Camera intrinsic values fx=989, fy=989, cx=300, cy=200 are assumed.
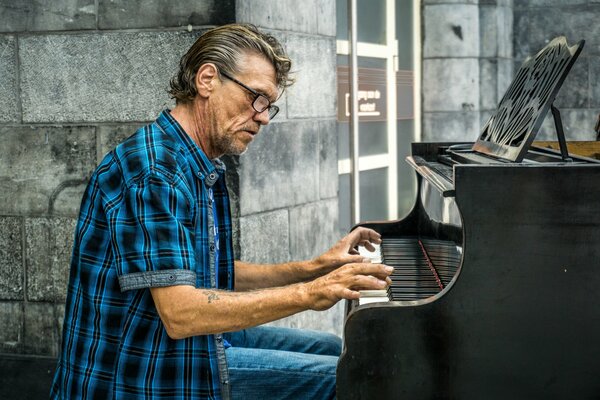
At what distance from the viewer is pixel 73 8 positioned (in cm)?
466

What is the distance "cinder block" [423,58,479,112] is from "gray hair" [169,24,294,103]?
7.53m

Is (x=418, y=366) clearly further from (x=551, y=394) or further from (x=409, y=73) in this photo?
(x=409, y=73)

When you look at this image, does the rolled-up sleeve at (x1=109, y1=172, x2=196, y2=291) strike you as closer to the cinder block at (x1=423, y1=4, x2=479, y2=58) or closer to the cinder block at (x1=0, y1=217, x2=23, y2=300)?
the cinder block at (x1=0, y1=217, x2=23, y2=300)

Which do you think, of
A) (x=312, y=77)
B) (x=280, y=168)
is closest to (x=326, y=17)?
(x=312, y=77)

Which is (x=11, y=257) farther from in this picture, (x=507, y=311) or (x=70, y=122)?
(x=507, y=311)

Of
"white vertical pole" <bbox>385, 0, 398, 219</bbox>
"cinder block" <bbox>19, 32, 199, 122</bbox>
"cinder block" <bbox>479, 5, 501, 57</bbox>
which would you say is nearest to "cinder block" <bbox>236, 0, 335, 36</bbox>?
"cinder block" <bbox>19, 32, 199, 122</bbox>

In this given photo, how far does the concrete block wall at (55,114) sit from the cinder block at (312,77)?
82 cm

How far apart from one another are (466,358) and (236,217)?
2.25 m

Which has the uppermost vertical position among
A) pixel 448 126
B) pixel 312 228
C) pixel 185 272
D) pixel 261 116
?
pixel 261 116

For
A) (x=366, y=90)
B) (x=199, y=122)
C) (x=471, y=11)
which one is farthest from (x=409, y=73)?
(x=199, y=122)

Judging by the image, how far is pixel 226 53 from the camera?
271cm

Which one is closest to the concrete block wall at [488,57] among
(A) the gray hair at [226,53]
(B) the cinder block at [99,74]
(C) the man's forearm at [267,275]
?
(B) the cinder block at [99,74]

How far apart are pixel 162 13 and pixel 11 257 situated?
140cm

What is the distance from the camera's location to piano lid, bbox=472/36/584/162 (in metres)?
2.67
